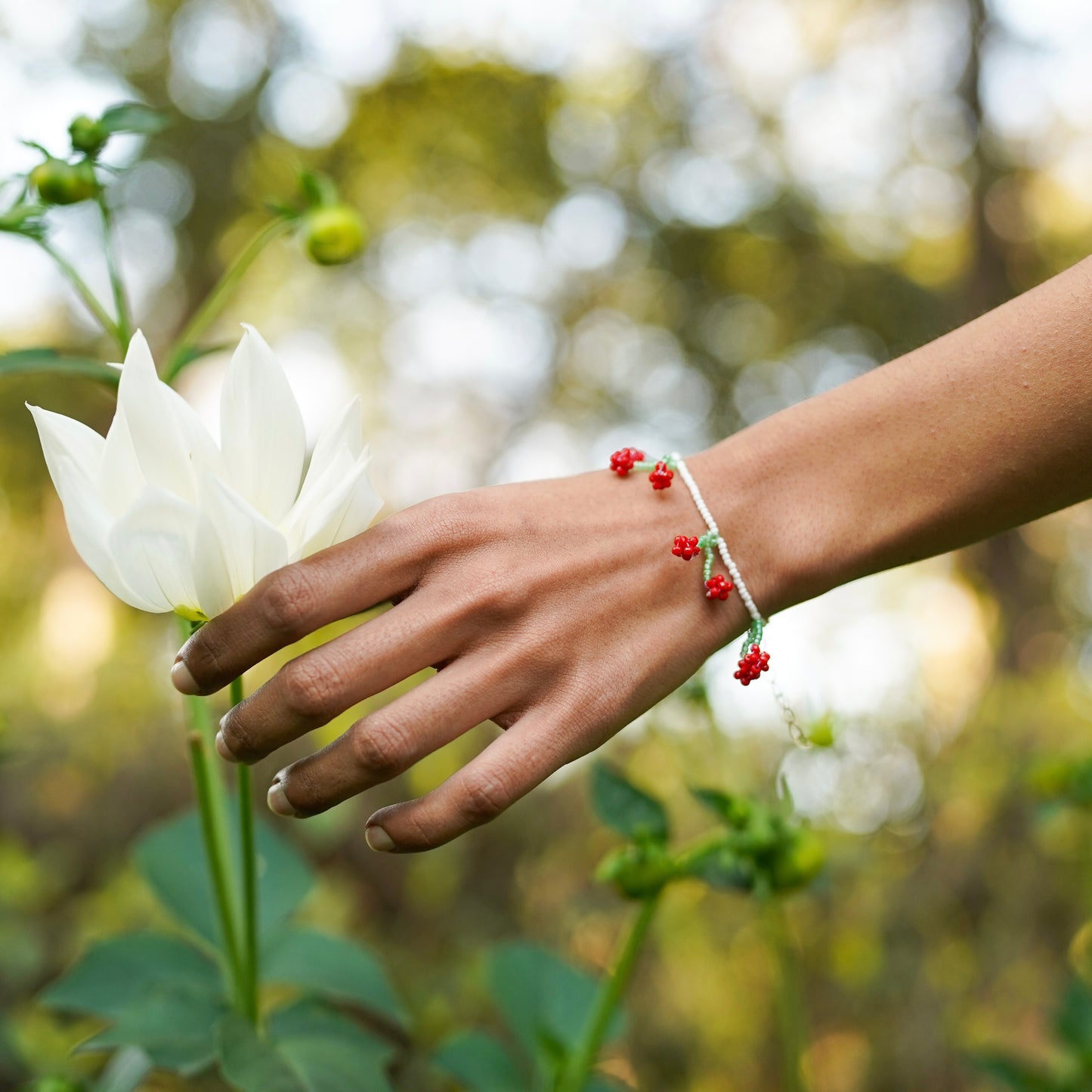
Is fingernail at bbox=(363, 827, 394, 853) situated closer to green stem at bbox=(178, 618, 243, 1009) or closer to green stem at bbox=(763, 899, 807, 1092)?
green stem at bbox=(178, 618, 243, 1009)

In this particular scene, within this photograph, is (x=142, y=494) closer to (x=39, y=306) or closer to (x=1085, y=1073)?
(x=1085, y=1073)

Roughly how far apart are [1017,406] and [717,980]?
1.45 meters

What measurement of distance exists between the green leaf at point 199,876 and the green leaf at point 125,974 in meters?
0.03

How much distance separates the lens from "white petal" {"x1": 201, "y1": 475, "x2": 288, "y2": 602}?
1.48 feet

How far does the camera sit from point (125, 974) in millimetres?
787

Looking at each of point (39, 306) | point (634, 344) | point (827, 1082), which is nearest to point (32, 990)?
point (827, 1082)

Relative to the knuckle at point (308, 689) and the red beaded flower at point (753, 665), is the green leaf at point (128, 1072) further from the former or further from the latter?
the red beaded flower at point (753, 665)

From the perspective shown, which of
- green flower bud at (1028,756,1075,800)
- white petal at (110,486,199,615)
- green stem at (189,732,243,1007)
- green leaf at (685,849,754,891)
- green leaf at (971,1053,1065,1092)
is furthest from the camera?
green flower bud at (1028,756,1075,800)

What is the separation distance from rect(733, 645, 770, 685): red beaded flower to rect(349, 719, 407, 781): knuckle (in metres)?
0.23

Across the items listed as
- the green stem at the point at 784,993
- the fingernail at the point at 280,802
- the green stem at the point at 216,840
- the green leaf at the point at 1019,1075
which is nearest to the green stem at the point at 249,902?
the green stem at the point at 216,840

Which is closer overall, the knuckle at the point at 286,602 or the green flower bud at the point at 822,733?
the knuckle at the point at 286,602

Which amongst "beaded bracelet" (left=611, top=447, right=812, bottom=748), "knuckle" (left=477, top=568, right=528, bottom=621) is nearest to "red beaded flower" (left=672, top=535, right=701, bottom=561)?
"beaded bracelet" (left=611, top=447, right=812, bottom=748)

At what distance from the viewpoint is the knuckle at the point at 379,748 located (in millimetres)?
457

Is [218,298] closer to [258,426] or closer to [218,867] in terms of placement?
[258,426]
